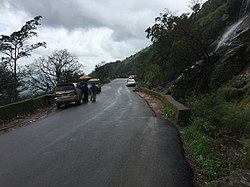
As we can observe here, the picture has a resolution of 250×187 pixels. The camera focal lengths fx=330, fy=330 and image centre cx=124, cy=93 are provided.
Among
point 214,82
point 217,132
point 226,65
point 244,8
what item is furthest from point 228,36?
point 217,132

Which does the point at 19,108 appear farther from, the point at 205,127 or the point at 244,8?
the point at 244,8

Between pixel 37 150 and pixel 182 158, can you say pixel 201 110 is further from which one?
pixel 37 150

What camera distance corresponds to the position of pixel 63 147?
9.90 m

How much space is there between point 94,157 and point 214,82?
1574 centimetres

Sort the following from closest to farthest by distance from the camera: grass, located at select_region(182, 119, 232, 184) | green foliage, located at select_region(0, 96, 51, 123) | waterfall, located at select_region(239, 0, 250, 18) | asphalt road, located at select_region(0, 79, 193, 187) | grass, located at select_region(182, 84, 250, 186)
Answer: asphalt road, located at select_region(0, 79, 193, 187), grass, located at select_region(182, 119, 232, 184), grass, located at select_region(182, 84, 250, 186), green foliage, located at select_region(0, 96, 51, 123), waterfall, located at select_region(239, 0, 250, 18)

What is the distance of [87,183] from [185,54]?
2372 cm

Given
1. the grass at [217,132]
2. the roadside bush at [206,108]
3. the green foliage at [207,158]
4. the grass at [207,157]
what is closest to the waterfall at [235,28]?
the grass at [217,132]

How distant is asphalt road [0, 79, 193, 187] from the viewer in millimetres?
6734

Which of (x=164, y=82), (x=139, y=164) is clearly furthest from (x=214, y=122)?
(x=164, y=82)

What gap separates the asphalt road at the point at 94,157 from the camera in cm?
673

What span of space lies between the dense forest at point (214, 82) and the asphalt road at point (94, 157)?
0.71 m

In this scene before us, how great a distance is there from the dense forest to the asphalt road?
71 centimetres

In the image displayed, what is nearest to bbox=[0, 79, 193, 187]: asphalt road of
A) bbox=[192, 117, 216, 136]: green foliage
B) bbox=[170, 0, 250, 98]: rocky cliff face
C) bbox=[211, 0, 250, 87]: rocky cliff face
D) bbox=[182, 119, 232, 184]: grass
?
bbox=[182, 119, 232, 184]: grass

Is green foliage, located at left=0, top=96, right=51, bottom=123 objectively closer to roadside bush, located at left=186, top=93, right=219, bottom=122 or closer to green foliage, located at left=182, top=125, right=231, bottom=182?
roadside bush, located at left=186, top=93, right=219, bottom=122
